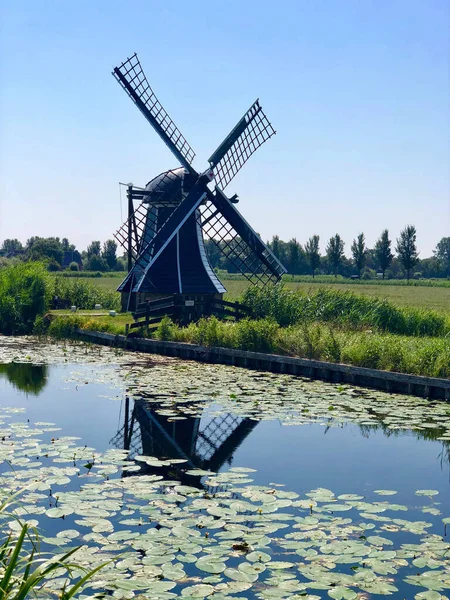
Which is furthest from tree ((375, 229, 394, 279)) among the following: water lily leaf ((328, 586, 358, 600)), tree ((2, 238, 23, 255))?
tree ((2, 238, 23, 255))

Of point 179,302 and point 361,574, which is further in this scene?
point 179,302

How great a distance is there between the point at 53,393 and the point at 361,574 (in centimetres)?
896

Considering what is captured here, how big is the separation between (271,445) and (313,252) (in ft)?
199

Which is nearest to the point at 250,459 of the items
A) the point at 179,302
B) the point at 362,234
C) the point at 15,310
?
the point at 179,302

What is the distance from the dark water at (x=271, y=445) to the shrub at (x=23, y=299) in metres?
12.0

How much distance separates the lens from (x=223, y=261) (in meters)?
84.2

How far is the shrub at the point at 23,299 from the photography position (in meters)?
24.4

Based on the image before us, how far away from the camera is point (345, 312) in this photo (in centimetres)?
1880

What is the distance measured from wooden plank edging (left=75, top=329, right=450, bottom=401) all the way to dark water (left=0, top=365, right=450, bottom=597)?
8.33 feet

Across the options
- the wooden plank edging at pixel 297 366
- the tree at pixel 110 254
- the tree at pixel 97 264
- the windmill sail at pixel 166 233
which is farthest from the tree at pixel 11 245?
the wooden plank edging at pixel 297 366

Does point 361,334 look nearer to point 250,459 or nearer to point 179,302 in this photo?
point 179,302

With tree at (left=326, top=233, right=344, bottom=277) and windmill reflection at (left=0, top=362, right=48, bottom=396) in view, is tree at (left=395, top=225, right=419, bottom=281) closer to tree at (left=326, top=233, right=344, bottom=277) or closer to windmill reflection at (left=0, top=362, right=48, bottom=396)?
tree at (left=326, top=233, right=344, bottom=277)

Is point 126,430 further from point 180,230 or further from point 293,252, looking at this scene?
point 293,252

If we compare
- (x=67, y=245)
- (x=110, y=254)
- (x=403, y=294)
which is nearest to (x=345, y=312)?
(x=403, y=294)
